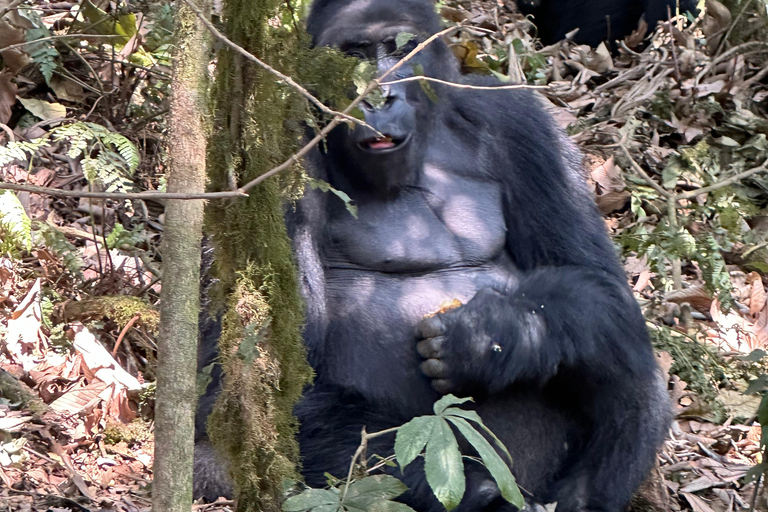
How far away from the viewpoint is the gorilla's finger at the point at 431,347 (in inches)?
120

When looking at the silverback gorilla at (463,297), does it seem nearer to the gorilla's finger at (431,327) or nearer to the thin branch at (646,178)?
the gorilla's finger at (431,327)

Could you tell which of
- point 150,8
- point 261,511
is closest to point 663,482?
point 261,511

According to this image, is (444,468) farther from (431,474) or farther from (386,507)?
(386,507)

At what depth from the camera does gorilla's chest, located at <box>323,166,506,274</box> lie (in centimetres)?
335

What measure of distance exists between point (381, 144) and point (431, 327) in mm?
624

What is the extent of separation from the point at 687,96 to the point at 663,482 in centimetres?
353

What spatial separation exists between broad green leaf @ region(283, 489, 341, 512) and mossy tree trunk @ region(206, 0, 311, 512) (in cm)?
13

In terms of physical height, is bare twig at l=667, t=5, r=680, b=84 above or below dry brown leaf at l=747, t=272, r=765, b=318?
above

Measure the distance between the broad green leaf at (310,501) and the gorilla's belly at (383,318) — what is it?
1062mm

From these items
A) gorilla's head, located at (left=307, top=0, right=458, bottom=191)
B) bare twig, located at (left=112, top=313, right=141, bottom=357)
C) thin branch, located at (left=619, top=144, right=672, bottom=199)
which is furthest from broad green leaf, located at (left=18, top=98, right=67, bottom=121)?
thin branch, located at (left=619, top=144, right=672, bottom=199)

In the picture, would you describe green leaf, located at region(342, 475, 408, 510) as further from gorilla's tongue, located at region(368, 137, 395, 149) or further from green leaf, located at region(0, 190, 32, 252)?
green leaf, located at region(0, 190, 32, 252)

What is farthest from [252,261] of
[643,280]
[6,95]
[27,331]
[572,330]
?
[643,280]

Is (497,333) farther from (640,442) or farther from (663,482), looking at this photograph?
(663,482)

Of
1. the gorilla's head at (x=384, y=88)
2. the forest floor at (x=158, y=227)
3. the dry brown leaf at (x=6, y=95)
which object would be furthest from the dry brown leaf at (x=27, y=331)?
the gorilla's head at (x=384, y=88)
